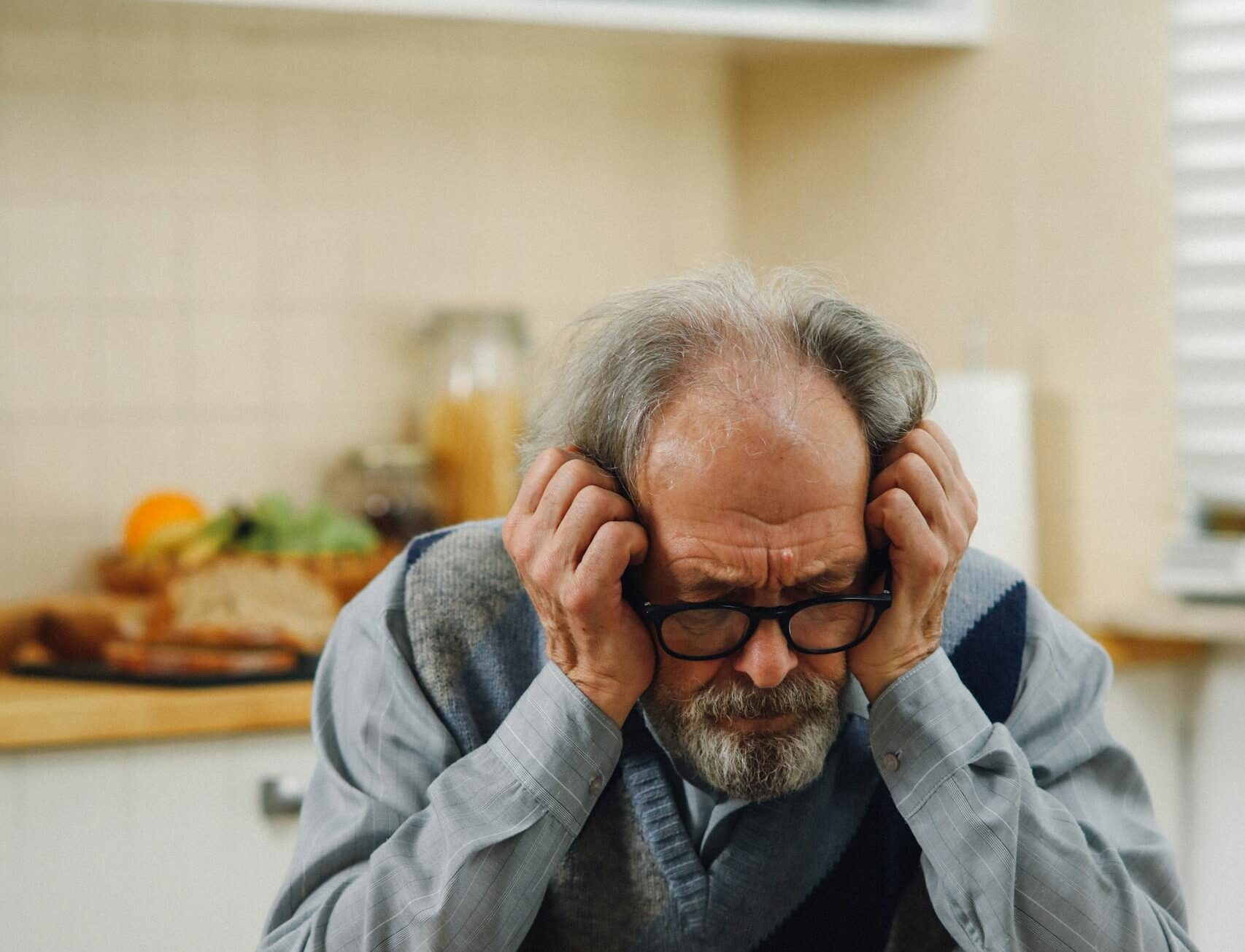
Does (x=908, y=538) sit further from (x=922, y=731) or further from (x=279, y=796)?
(x=279, y=796)

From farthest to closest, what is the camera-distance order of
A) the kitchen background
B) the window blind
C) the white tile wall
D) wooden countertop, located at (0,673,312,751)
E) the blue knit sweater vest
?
the white tile wall
the kitchen background
the window blind
wooden countertop, located at (0,673,312,751)
the blue knit sweater vest

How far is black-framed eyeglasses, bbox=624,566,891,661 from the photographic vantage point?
104 centimetres

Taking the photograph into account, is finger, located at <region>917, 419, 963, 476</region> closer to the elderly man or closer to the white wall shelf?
the elderly man

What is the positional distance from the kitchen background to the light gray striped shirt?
97 centimetres

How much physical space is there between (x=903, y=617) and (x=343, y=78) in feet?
6.01

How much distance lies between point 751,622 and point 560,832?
0.22 meters

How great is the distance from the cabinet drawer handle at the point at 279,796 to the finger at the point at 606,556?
94cm

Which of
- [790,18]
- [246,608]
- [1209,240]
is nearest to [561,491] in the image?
[246,608]

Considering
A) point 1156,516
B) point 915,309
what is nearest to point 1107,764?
point 1156,516

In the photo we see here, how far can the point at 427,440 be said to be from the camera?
252 cm

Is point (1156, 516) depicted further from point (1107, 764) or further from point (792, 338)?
point (792, 338)

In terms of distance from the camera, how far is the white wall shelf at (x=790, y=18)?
225 cm

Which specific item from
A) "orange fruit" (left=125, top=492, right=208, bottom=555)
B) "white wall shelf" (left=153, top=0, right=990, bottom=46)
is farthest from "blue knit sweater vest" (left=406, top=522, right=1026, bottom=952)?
"white wall shelf" (left=153, top=0, right=990, bottom=46)

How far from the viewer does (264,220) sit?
98.3 inches
